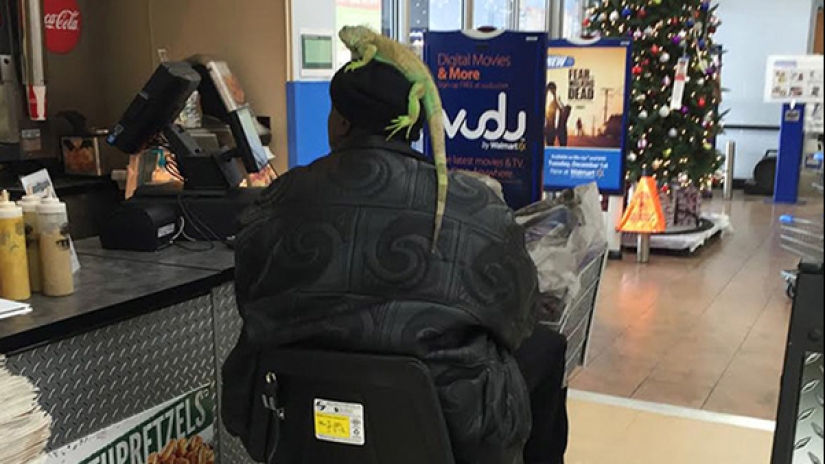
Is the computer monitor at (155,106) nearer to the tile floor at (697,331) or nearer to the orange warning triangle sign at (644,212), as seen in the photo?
→ the tile floor at (697,331)

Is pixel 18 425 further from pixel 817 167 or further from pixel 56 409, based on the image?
pixel 817 167

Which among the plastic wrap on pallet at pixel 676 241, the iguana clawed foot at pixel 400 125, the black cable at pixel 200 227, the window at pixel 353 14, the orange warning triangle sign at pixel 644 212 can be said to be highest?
the window at pixel 353 14

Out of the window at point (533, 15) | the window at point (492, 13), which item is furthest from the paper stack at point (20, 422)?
the window at point (533, 15)

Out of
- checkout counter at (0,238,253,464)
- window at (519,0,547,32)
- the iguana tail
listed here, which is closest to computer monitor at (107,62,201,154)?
checkout counter at (0,238,253,464)

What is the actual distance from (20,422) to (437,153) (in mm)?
1051

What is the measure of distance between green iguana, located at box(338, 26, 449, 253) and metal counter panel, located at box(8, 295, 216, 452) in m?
0.89

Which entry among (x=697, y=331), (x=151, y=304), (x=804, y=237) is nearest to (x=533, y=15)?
(x=697, y=331)

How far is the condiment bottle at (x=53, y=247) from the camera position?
2.02m

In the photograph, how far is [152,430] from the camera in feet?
7.04

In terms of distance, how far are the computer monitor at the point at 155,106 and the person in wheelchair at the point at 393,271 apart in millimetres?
936

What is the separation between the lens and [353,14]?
5.16m

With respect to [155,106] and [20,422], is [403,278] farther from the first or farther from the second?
[155,106]

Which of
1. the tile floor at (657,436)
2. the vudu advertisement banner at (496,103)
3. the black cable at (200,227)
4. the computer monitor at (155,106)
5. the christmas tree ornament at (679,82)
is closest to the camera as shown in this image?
the computer monitor at (155,106)

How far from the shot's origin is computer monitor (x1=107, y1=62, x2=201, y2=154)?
2.51 metres
